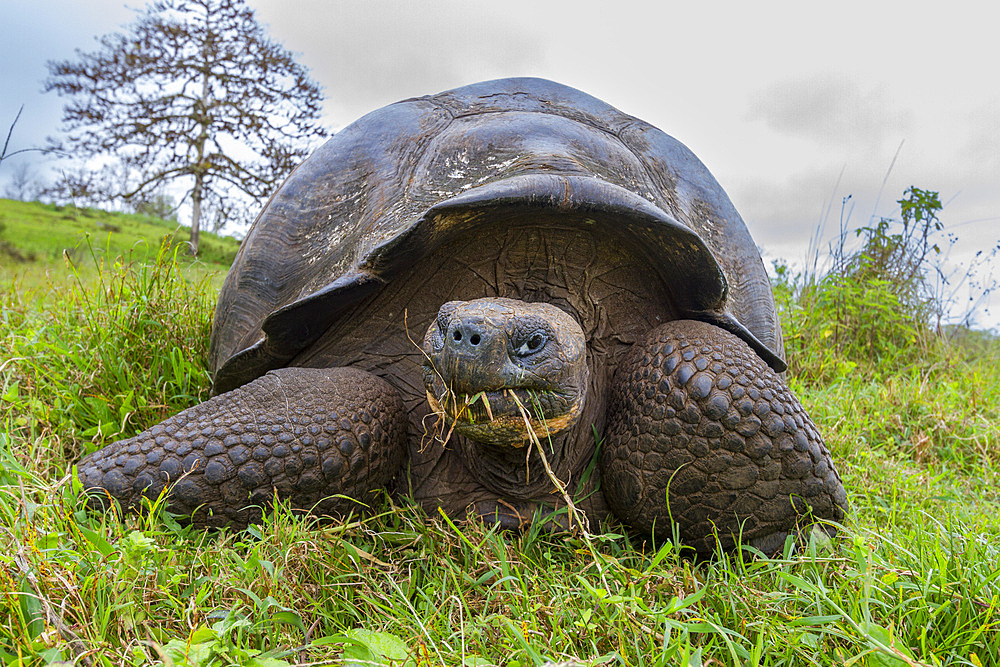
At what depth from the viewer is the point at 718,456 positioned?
2068mm

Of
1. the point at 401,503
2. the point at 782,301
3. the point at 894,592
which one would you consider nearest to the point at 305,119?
the point at 782,301

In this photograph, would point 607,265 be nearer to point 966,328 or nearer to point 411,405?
point 411,405

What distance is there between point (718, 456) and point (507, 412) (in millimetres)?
726

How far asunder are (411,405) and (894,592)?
1.55 metres

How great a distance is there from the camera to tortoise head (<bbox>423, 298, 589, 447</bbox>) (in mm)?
1740

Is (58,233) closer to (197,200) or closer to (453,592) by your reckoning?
(197,200)

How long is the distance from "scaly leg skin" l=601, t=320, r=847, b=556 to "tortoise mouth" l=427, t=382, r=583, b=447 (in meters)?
0.35

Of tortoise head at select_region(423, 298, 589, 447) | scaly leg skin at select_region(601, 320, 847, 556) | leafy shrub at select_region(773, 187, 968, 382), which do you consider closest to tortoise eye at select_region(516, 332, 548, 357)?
tortoise head at select_region(423, 298, 589, 447)

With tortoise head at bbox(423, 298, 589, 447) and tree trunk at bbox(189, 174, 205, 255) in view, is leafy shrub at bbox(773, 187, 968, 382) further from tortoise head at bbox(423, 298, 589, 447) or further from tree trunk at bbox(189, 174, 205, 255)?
tree trunk at bbox(189, 174, 205, 255)

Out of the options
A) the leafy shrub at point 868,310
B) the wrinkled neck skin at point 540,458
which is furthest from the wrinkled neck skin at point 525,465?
the leafy shrub at point 868,310

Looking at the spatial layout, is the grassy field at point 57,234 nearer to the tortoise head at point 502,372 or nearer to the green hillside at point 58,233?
the green hillside at point 58,233

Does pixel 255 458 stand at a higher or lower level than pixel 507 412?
lower

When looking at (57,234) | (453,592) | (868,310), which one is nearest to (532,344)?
(453,592)

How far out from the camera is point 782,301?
6160 mm
